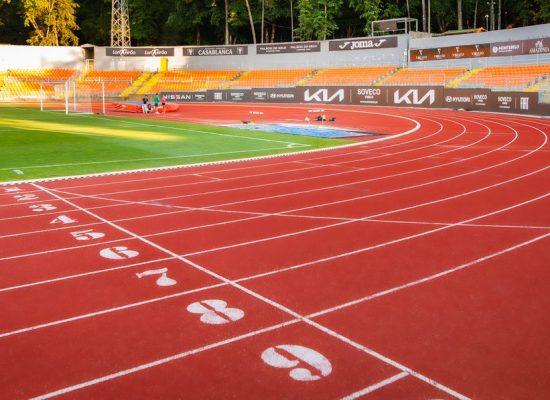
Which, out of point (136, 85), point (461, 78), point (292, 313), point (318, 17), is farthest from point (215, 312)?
point (318, 17)

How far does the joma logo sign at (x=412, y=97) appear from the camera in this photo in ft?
138

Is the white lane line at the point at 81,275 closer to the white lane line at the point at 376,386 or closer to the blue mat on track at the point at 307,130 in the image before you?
the white lane line at the point at 376,386

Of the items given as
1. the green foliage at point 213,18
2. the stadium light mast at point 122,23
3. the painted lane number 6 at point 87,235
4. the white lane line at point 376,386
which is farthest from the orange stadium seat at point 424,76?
the white lane line at point 376,386

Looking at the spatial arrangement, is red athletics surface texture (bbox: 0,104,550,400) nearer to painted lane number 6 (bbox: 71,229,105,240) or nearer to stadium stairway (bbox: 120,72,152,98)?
painted lane number 6 (bbox: 71,229,105,240)

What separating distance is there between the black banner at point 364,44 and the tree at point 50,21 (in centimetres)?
3369

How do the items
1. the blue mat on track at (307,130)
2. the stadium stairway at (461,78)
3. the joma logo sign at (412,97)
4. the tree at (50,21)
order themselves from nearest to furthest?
the blue mat on track at (307,130), the joma logo sign at (412,97), the stadium stairway at (461,78), the tree at (50,21)

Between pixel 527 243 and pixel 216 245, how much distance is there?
13.9ft

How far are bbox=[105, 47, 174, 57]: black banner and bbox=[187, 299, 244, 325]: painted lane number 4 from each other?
60743 mm

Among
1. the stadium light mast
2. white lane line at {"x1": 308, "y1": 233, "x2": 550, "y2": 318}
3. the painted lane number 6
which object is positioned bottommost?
white lane line at {"x1": 308, "y1": 233, "x2": 550, "y2": 318}

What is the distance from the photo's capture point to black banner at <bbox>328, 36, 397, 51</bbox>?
173 ft

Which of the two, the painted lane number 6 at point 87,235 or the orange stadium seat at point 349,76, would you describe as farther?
the orange stadium seat at point 349,76

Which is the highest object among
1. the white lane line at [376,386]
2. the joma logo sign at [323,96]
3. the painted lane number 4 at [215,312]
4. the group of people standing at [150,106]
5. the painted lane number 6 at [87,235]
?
the joma logo sign at [323,96]

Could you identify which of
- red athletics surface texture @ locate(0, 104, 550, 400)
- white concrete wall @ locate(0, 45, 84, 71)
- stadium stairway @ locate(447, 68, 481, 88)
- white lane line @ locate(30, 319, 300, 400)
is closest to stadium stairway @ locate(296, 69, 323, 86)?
stadium stairway @ locate(447, 68, 481, 88)

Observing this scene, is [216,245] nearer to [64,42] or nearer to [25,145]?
[25,145]
